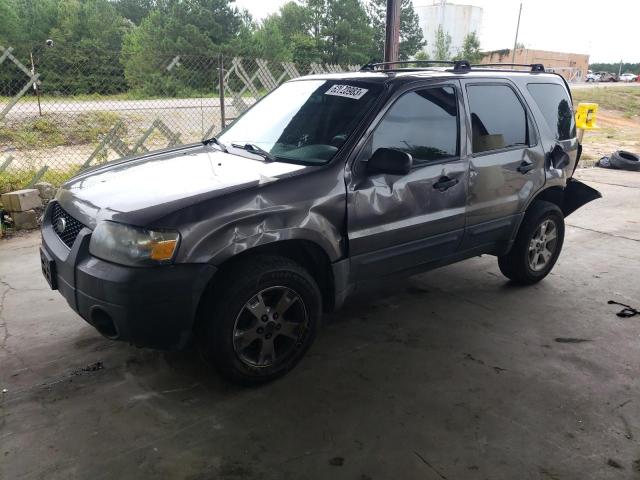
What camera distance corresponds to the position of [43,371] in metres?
3.26

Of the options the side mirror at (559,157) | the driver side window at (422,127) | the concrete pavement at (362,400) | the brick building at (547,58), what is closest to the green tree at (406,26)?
the brick building at (547,58)

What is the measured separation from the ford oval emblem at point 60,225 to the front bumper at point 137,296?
0.35 m

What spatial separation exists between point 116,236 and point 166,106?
8902 millimetres

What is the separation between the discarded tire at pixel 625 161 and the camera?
11.0m

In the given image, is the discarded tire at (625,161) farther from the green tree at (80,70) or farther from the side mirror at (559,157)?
the green tree at (80,70)

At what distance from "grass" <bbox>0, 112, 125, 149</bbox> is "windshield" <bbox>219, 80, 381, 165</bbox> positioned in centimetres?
884

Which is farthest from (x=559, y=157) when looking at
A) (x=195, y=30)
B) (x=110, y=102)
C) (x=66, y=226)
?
(x=195, y=30)

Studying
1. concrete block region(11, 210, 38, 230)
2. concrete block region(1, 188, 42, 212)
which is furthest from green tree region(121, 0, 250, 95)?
concrete block region(11, 210, 38, 230)

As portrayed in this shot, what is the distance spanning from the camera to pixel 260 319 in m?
3.00

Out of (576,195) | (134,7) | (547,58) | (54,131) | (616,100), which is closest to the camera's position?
(576,195)

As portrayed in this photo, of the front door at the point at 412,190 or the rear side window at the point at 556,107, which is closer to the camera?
the front door at the point at 412,190

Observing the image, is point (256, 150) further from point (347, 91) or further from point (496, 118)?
point (496, 118)

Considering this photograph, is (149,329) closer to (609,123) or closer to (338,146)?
(338,146)

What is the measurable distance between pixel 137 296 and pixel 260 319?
717mm
